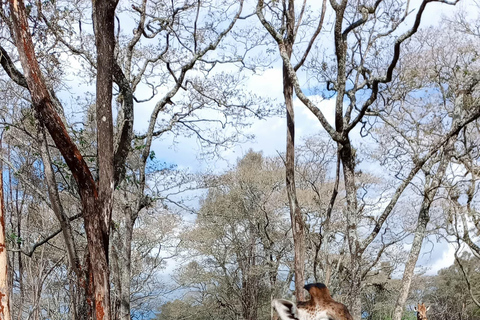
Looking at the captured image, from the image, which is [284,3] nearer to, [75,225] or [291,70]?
[291,70]

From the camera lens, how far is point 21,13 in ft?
17.0

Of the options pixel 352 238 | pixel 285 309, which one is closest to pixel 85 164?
pixel 285 309

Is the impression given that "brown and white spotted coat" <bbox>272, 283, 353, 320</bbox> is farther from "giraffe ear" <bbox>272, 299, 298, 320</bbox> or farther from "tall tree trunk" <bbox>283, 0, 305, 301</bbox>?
"tall tree trunk" <bbox>283, 0, 305, 301</bbox>

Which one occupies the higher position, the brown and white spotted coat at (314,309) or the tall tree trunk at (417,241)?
the tall tree trunk at (417,241)

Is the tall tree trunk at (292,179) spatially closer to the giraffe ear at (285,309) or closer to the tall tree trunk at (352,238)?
the tall tree trunk at (352,238)

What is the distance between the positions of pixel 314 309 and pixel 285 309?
0.75ft

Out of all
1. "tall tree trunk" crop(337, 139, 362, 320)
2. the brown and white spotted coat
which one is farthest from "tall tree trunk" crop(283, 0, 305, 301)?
the brown and white spotted coat

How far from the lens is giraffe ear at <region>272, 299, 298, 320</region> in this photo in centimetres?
251

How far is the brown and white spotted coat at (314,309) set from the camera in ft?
8.28

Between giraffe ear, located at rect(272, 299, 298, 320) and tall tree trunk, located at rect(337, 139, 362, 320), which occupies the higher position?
tall tree trunk, located at rect(337, 139, 362, 320)

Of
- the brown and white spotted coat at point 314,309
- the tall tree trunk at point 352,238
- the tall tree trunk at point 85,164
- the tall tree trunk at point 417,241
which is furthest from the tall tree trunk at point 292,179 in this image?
the tall tree trunk at point 417,241

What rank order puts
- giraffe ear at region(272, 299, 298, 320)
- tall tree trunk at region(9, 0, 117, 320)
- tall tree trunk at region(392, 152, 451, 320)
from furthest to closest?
tall tree trunk at region(392, 152, 451, 320) → tall tree trunk at region(9, 0, 117, 320) → giraffe ear at region(272, 299, 298, 320)

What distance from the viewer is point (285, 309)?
2.53 metres

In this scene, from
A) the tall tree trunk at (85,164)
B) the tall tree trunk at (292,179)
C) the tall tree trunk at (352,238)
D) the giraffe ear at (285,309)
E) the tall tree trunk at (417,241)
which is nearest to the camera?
the giraffe ear at (285,309)
